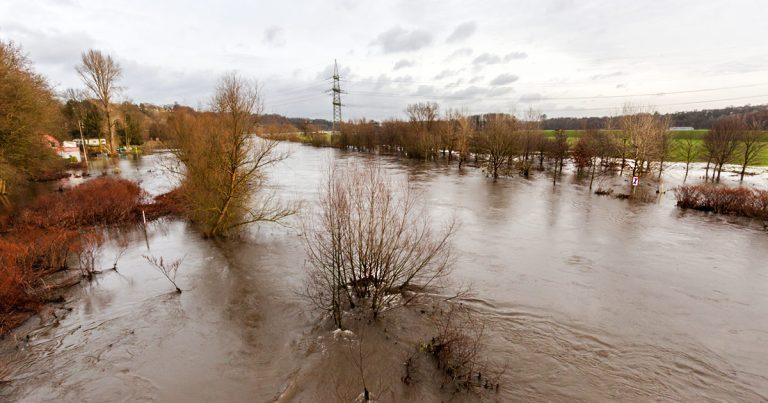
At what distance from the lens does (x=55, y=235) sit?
1578cm

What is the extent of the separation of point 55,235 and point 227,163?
8025mm

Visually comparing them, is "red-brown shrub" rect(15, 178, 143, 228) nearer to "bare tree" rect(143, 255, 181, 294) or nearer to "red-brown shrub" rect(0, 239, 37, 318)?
"red-brown shrub" rect(0, 239, 37, 318)

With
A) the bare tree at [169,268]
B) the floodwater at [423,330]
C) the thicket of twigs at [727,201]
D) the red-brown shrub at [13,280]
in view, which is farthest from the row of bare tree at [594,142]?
the red-brown shrub at [13,280]

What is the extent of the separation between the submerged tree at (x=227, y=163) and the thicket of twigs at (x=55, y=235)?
4837 mm

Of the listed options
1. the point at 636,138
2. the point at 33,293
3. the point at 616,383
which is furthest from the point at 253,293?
the point at 636,138

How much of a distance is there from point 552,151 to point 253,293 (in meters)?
44.5

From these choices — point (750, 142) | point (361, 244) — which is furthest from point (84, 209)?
point (750, 142)

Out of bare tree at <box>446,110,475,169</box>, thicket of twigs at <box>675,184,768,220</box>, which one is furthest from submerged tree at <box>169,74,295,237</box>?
bare tree at <box>446,110,475,169</box>

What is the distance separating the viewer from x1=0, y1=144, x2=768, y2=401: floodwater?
7750 mm

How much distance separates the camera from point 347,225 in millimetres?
9656

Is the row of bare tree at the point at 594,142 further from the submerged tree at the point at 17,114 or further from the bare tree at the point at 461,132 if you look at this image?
the submerged tree at the point at 17,114

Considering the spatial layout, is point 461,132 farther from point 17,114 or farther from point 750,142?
point 17,114

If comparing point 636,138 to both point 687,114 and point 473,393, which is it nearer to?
point 473,393

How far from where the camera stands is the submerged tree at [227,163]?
1655 centimetres
